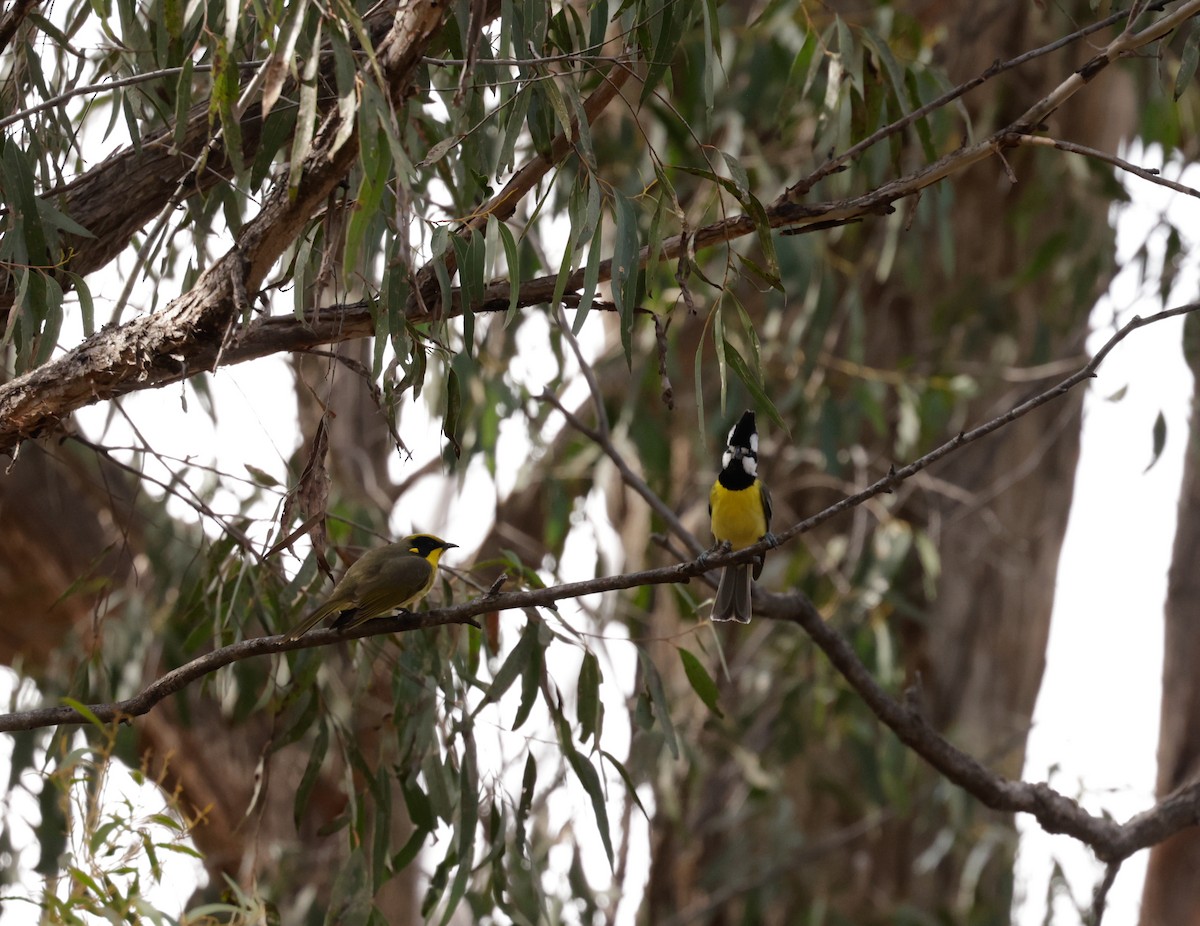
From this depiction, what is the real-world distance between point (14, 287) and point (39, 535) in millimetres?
2595

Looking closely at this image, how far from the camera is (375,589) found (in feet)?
7.67

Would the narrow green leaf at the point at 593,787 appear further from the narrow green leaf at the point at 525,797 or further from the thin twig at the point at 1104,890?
the thin twig at the point at 1104,890

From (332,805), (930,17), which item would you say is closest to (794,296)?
(930,17)

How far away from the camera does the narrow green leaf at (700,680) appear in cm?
277

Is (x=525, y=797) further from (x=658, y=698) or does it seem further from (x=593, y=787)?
(x=658, y=698)

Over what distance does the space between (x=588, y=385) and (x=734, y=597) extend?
0.64 m

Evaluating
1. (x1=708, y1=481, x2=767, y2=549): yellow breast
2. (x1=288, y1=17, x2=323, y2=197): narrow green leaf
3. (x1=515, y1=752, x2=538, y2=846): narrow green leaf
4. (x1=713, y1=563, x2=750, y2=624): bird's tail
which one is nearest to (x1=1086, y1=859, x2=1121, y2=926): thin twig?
(x1=713, y1=563, x2=750, y2=624): bird's tail

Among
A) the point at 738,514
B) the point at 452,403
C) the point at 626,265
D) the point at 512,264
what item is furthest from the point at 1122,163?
the point at 738,514

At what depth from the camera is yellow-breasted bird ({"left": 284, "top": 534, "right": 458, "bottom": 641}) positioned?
2.33 m

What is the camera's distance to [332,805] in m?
5.36

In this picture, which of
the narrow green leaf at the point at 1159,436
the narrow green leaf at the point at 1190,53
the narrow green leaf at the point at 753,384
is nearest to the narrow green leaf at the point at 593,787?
the narrow green leaf at the point at 753,384

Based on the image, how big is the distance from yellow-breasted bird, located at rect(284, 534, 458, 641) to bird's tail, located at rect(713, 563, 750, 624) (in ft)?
2.77

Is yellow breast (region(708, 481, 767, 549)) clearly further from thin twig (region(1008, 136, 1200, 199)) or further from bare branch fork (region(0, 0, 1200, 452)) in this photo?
thin twig (region(1008, 136, 1200, 199))

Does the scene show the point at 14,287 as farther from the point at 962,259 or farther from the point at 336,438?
the point at 962,259
